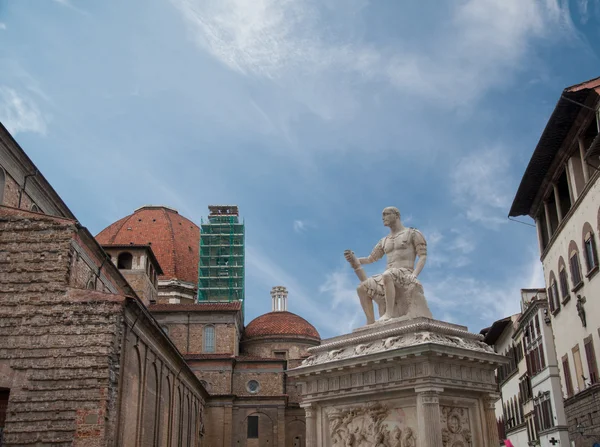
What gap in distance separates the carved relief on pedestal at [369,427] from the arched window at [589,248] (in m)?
15.1

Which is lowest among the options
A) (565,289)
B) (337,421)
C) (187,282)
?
(337,421)

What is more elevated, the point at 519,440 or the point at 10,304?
the point at 10,304

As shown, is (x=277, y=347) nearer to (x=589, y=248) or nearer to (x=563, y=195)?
(x=563, y=195)

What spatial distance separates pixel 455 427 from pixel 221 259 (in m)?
60.2

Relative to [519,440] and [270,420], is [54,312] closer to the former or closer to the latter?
[519,440]

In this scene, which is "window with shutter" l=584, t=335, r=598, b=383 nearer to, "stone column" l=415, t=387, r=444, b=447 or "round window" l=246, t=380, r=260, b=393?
"stone column" l=415, t=387, r=444, b=447

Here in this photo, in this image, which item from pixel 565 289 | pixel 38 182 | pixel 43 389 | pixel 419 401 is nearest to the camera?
pixel 419 401

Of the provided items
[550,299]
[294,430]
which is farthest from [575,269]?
[294,430]

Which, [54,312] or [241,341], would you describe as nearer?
[54,312]

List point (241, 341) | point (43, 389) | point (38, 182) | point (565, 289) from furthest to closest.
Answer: point (241, 341) < point (38, 182) < point (565, 289) < point (43, 389)

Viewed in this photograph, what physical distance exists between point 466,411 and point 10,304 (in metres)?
15.7

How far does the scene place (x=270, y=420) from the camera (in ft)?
174

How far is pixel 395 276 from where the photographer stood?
37.8 ft

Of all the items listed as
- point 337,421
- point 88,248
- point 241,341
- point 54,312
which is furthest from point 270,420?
point 337,421
